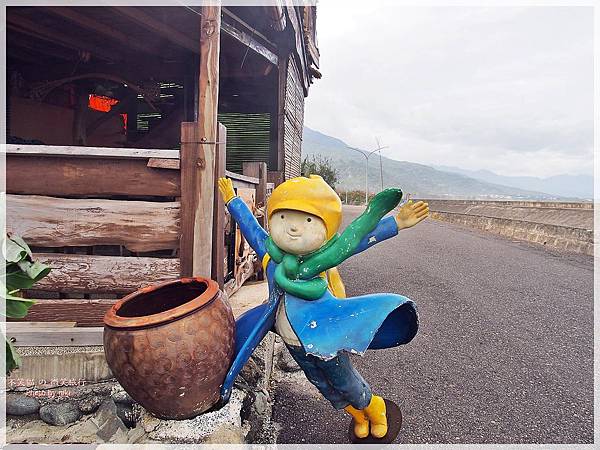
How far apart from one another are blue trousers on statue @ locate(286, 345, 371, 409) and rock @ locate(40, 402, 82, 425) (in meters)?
1.45

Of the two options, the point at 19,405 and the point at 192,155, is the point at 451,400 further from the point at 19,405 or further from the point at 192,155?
the point at 19,405

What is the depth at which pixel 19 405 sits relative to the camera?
2.37 meters

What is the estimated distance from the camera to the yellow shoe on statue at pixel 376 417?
83.3 inches

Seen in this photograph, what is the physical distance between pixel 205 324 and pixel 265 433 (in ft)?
3.73

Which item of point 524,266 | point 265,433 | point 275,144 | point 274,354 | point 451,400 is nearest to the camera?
point 265,433

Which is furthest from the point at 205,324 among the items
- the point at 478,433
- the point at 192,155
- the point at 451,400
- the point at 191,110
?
the point at 191,110

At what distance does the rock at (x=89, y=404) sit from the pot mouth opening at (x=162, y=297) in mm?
1034

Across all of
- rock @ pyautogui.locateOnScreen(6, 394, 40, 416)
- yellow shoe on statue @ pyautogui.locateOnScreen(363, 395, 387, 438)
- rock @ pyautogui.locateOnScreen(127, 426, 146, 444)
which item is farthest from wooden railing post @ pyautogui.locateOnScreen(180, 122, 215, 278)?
yellow shoe on statue @ pyautogui.locateOnScreen(363, 395, 387, 438)

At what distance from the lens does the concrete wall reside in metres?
10.0

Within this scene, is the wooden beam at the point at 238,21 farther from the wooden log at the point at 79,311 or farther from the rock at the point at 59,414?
the rock at the point at 59,414

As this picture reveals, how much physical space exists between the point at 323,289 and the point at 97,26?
397 centimetres

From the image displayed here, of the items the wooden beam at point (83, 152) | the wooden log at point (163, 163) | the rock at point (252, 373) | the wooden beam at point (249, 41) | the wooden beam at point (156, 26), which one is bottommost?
the rock at point (252, 373)

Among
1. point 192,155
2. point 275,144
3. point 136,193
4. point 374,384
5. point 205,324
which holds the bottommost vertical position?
point 374,384

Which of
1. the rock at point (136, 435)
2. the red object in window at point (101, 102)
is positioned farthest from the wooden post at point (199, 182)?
the red object in window at point (101, 102)
